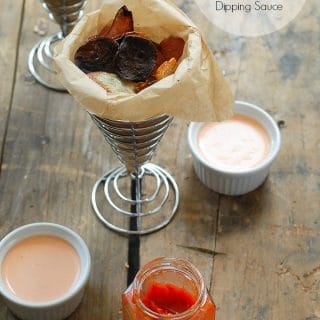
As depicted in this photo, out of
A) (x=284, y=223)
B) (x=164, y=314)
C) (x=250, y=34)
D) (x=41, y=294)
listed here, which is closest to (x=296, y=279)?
(x=284, y=223)

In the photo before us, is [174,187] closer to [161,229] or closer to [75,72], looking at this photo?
[161,229]

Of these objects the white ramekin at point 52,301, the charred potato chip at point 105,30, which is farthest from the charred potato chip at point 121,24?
the white ramekin at point 52,301

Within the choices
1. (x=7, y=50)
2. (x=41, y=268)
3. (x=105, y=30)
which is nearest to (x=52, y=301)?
(x=41, y=268)

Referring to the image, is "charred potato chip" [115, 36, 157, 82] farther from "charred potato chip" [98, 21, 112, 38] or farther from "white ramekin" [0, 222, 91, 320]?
"white ramekin" [0, 222, 91, 320]

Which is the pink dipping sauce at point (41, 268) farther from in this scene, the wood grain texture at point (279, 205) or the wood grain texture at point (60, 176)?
the wood grain texture at point (279, 205)

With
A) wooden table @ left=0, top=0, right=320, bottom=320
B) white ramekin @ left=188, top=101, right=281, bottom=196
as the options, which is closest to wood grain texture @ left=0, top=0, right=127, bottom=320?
wooden table @ left=0, top=0, right=320, bottom=320
